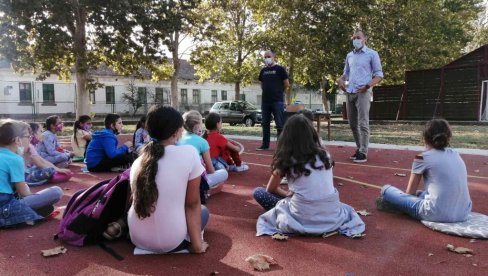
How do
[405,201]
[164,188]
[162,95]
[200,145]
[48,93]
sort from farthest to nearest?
[162,95] < [48,93] < [200,145] < [405,201] < [164,188]

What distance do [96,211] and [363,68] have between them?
6389 millimetres

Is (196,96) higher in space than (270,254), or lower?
higher

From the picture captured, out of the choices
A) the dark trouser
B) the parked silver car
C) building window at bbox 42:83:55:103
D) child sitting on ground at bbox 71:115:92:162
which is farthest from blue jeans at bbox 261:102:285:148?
building window at bbox 42:83:55:103

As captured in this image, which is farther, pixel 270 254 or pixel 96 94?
pixel 96 94

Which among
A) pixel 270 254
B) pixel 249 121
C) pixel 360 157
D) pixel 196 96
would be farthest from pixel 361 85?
pixel 196 96

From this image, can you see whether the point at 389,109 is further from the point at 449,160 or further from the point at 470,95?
the point at 449,160

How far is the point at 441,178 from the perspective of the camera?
4039 mm

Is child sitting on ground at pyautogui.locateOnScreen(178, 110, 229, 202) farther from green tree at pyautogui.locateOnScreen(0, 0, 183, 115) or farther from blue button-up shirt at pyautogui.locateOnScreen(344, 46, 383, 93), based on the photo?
green tree at pyautogui.locateOnScreen(0, 0, 183, 115)

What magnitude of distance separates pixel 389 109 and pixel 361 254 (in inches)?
1001

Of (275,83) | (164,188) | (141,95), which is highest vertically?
(141,95)

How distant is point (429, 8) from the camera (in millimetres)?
27906

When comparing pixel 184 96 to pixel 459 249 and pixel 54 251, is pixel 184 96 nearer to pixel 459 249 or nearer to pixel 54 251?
pixel 54 251

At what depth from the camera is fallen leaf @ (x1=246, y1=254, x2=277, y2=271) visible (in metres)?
3.27

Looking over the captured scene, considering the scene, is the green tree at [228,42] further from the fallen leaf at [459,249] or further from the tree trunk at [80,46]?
the fallen leaf at [459,249]
